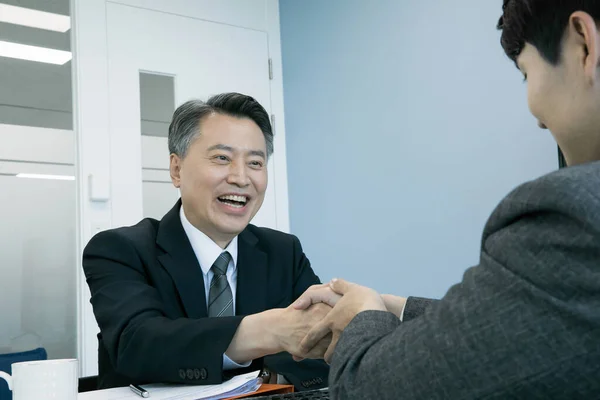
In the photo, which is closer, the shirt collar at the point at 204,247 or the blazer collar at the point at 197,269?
the blazer collar at the point at 197,269

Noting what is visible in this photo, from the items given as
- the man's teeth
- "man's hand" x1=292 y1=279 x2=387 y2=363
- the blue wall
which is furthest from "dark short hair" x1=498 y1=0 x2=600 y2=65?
the blue wall

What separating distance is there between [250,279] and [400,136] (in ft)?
4.44

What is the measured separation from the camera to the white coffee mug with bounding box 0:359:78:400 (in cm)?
90

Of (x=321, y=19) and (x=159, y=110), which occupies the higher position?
(x=321, y=19)

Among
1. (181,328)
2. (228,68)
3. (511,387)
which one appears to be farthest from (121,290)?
(228,68)

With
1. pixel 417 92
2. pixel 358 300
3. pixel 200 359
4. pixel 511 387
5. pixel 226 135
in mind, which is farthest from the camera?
pixel 417 92

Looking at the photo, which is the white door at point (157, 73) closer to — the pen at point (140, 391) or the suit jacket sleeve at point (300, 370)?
the suit jacket sleeve at point (300, 370)

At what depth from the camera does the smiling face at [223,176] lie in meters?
1.78

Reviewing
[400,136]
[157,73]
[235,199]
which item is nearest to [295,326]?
[235,199]

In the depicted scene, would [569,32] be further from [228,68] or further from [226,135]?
[228,68]

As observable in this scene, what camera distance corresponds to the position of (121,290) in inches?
55.4

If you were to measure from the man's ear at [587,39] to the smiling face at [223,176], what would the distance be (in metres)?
1.19

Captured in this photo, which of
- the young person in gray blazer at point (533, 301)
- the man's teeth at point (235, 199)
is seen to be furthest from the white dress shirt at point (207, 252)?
the young person in gray blazer at point (533, 301)

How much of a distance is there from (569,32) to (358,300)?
0.47 m
